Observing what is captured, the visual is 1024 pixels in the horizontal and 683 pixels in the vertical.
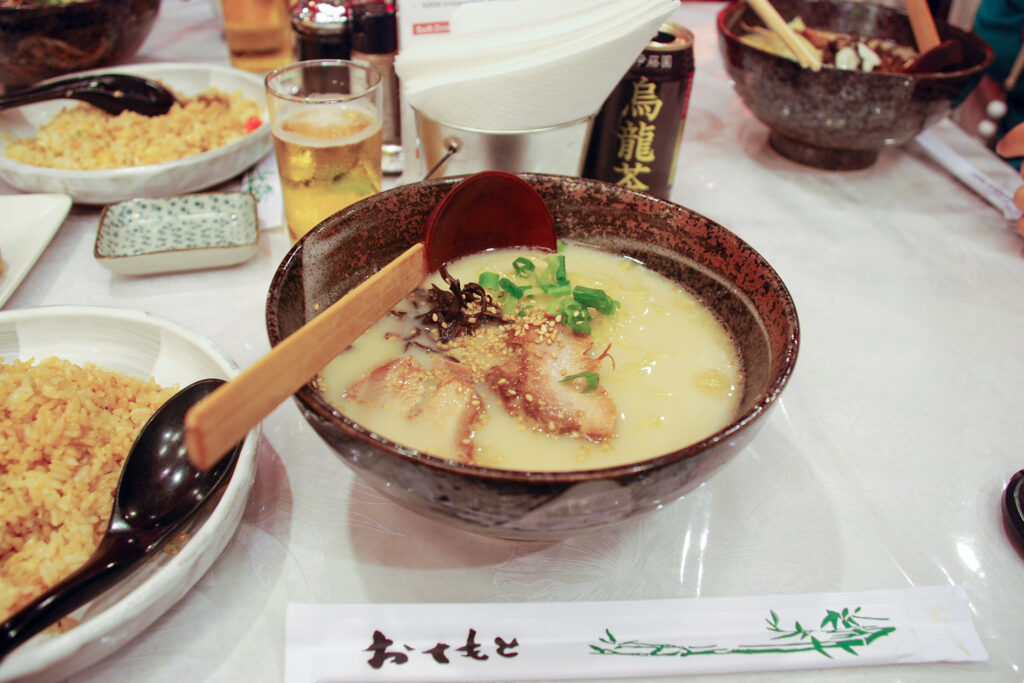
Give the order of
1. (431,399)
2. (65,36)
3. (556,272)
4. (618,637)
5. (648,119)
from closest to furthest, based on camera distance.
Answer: (618,637) → (431,399) → (556,272) → (648,119) → (65,36)

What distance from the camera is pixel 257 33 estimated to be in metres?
2.54

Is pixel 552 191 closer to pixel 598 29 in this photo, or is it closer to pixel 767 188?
pixel 598 29

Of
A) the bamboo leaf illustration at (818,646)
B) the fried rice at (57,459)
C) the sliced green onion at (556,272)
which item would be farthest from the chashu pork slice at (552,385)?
the fried rice at (57,459)

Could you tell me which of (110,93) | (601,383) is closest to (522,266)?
(601,383)

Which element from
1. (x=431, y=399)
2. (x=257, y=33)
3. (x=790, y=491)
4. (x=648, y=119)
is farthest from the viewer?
(x=257, y=33)

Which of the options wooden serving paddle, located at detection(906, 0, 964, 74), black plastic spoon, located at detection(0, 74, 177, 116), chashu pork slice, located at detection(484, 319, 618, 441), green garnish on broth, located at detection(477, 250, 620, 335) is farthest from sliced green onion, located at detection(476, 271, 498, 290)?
Result: wooden serving paddle, located at detection(906, 0, 964, 74)

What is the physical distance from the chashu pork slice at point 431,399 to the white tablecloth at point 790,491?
0.16m

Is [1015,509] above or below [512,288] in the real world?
below

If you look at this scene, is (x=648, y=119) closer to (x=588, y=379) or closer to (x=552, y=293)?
(x=552, y=293)

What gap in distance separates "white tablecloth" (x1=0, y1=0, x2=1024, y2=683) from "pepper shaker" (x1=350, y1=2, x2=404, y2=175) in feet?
1.62

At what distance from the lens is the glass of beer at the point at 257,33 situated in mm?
2480

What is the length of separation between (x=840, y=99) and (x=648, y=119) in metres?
0.61

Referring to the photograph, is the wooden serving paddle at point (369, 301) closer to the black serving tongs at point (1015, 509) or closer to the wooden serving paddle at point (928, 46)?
the black serving tongs at point (1015, 509)

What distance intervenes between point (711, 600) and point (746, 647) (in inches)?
2.9
